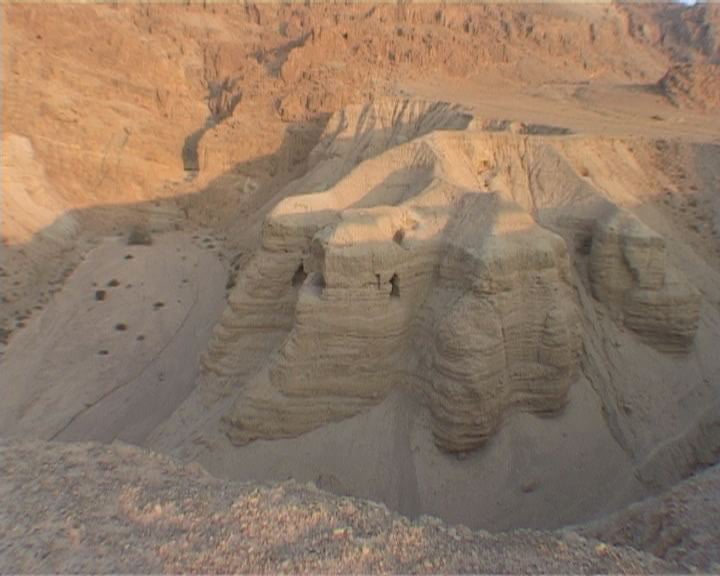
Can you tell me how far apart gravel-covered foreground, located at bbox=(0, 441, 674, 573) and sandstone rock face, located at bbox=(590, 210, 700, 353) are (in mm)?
6508

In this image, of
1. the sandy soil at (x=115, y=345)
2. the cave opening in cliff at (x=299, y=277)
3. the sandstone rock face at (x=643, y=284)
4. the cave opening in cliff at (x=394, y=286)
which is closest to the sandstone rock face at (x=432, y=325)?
the cave opening in cliff at (x=394, y=286)

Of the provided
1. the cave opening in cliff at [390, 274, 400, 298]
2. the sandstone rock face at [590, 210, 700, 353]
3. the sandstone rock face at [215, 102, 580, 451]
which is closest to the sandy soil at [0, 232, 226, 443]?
the sandstone rock face at [215, 102, 580, 451]

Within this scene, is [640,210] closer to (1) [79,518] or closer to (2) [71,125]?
(1) [79,518]

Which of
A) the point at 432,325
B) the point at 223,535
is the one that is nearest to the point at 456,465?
the point at 432,325

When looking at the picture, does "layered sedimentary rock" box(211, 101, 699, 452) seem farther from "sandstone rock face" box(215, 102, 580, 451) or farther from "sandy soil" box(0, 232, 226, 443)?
"sandy soil" box(0, 232, 226, 443)

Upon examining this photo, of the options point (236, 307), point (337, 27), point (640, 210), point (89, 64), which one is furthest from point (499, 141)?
point (89, 64)

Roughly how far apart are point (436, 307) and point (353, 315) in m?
1.38

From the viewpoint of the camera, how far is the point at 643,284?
8.98 m

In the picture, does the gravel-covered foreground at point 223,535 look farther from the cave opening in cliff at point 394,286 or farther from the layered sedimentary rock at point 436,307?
the cave opening in cliff at point 394,286

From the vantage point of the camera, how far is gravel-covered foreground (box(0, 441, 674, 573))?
10.2ft

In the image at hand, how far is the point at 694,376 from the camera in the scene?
29.5 ft

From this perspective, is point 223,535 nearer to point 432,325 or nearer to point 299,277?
point 432,325

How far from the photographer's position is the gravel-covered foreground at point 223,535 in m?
3.11

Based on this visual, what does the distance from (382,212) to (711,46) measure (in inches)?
1425
